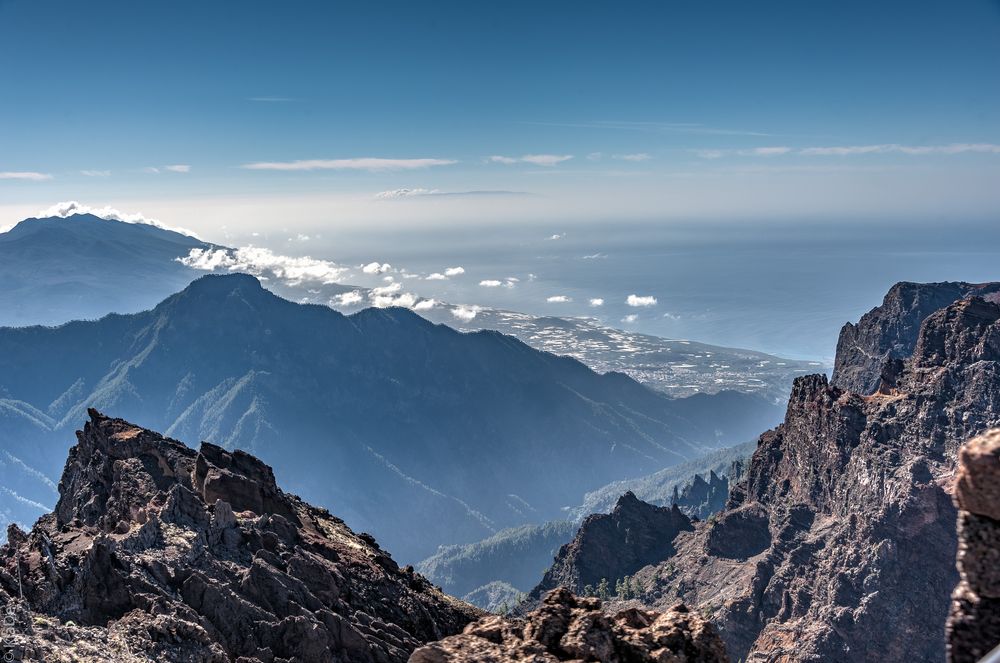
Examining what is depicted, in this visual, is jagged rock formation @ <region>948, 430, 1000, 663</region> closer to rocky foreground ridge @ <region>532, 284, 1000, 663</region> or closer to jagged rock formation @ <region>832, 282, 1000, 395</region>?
rocky foreground ridge @ <region>532, 284, 1000, 663</region>

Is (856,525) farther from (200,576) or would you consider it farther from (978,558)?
(978,558)

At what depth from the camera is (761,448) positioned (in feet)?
391

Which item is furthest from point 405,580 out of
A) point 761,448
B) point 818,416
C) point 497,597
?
point 497,597

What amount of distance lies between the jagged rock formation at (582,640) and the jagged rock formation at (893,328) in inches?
5132

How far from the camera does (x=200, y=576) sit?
36.0 metres

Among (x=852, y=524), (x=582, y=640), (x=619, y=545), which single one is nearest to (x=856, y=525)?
(x=852, y=524)

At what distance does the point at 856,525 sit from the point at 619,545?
45134 millimetres

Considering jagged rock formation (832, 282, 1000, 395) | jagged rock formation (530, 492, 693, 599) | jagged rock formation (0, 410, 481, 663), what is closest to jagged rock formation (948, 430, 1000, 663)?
jagged rock formation (0, 410, 481, 663)

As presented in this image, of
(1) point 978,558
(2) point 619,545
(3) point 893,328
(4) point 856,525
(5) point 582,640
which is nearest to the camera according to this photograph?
(1) point 978,558

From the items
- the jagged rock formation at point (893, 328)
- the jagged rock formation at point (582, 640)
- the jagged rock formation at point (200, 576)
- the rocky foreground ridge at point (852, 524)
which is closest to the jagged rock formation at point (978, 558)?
the jagged rock formation at point (582, 640)

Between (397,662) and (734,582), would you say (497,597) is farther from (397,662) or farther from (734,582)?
(397,662)

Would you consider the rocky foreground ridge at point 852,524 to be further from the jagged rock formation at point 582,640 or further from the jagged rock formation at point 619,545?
the jagged rock formation at point 582,640

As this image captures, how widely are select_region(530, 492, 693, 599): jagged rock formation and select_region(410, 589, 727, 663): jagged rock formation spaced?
98.7m

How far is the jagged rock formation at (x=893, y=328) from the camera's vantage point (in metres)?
147
